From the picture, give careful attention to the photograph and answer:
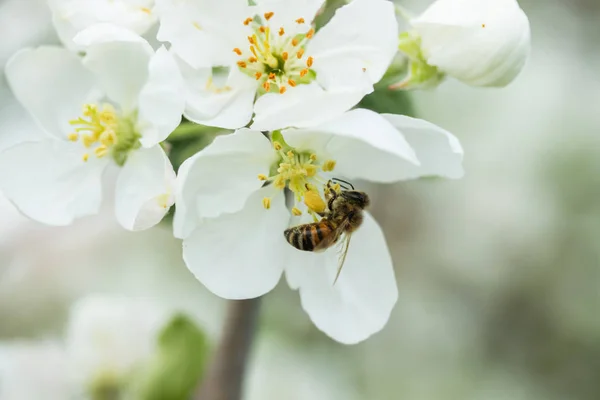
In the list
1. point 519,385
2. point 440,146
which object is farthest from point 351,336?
point 519,385

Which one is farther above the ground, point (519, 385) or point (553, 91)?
point (553, 91)

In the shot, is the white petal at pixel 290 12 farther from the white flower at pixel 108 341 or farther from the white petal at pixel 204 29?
the white flower at pixel 108 341

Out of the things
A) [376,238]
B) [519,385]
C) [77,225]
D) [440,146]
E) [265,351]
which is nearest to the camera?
[440,146]

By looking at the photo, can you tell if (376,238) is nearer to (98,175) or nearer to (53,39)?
(98,175)

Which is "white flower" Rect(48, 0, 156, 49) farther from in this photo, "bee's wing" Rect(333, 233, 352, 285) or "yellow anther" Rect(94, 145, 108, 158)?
"bee's wing" Rect(333, 233, 352, 285)

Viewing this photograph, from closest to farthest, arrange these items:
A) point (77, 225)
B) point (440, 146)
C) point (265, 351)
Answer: point (440, 146) → point (265, 351) → point (77, 225)

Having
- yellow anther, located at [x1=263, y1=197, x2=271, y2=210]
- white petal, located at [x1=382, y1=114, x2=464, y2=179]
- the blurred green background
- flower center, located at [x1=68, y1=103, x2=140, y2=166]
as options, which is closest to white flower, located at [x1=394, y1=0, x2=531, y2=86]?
white petal, located at [x1=382, y1=114, x2=464, y2=179]
